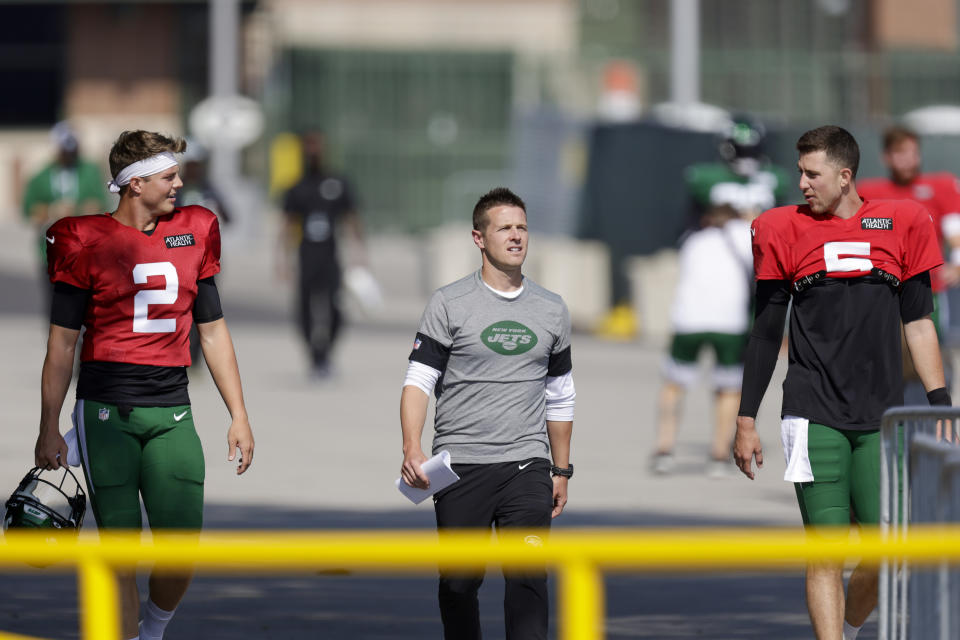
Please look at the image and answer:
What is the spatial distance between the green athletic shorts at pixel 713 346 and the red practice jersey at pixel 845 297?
4903mm

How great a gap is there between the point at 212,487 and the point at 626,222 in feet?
37.5

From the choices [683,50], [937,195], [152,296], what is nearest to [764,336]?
[152,296]

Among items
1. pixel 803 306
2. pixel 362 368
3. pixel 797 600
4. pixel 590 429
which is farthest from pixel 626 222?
pixel 803 306

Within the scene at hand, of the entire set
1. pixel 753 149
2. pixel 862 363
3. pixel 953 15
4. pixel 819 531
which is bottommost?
pixel 819 531

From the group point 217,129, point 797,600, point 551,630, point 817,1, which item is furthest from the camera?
point 817,1

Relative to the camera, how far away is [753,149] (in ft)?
→ 38.4

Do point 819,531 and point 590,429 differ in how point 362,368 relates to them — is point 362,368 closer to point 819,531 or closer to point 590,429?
point 590,429

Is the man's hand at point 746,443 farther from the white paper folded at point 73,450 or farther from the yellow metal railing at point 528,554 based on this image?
the yellow metal railing at point 528,554

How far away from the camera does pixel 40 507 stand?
21.1 feet

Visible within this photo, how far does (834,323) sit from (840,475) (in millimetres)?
515

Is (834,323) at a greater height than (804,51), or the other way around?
(804,51)

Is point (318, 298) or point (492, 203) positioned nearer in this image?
point (492, 203)

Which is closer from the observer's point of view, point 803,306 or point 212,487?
point 803,306

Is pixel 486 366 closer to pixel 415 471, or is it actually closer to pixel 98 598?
pixel 415 471
